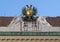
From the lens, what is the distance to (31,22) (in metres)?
48.6

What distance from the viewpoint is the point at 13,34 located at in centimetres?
4775

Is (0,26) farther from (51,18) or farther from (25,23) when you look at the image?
(51,18)

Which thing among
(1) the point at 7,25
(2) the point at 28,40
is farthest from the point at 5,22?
(2) the point at 28,40

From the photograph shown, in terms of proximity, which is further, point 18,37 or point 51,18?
point 51,18

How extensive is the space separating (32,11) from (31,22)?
1019 mm

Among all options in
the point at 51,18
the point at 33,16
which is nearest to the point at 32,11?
the point at 33,16

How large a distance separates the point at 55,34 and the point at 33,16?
287 centimetres

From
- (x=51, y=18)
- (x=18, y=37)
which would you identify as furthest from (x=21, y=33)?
(x=51, y=18)

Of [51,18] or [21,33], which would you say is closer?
[21,33]

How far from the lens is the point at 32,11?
48.7 m

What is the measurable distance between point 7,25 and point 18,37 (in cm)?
248

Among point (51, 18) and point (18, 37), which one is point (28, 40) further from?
point (51, 18)

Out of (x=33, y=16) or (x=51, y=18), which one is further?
(x=51, y=18)

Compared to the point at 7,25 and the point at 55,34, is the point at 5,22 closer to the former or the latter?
the point at 7,25
